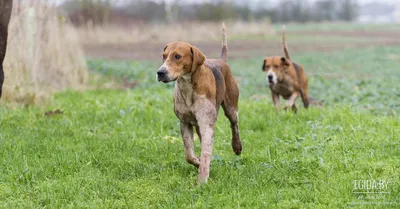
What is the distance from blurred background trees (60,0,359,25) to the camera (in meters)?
39.2

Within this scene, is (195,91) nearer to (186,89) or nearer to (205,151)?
(186,89)

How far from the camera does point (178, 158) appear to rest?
6926 mm

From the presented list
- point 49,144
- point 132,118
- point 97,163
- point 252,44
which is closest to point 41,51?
point 132,118

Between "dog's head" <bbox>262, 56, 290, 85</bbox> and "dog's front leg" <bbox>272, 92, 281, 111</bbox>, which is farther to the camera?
"dog's head" <bbox>262, 56, 290, 85</bbox>

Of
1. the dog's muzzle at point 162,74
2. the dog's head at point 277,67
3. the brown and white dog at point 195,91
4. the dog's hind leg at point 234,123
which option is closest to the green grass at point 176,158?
the dog's hind leg at point 234,123

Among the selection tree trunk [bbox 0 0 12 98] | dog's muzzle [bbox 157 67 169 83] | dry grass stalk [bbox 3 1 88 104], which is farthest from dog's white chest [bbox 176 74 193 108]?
dry grass stalk [bbox 3 1 88 104]

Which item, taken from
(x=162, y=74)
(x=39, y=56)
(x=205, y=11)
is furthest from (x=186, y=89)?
(x=205, y=11)

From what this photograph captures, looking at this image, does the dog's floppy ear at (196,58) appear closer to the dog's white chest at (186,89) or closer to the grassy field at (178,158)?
the dog's white chest at (186,89)

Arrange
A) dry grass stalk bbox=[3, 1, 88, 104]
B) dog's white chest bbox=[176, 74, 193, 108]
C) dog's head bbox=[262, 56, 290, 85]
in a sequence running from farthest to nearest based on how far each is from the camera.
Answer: dry grass stalk bbox=[3, 1, 88, 104], dog's head bbox=[262, 56, 290, 85], dog's white chest bbox=[176, 74, 193, 108]

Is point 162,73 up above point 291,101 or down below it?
above

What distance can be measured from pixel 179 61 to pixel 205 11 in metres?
41.1

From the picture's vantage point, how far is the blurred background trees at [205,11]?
129ft

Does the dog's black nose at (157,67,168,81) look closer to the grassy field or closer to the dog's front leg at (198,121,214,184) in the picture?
the dog's front leg at (198,121,214,184)

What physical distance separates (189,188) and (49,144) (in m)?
2.43
